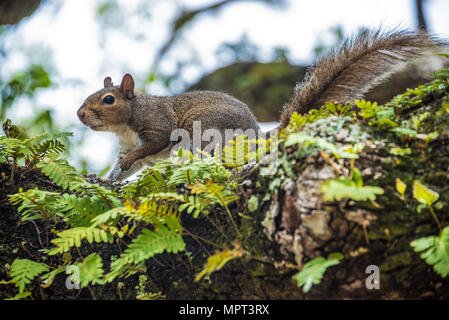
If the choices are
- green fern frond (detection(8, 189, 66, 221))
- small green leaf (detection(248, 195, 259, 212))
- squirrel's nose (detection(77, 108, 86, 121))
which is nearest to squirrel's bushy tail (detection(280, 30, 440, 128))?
small green leaf (detection(248, 195, 259, 212))

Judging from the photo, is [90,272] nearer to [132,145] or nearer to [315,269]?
[315,269]

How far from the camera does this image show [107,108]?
321 cm

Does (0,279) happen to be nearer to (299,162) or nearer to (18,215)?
(18,215)

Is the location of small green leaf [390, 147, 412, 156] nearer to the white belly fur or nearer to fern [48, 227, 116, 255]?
fern [48, 227, 116, 255]

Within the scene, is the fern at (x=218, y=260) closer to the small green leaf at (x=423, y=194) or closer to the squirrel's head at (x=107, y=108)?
the small green leaf at (x=423, y=194)

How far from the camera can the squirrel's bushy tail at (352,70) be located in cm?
205

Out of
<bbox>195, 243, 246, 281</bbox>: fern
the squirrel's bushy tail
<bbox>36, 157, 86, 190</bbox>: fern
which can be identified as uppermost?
the squirrel's bushy tail

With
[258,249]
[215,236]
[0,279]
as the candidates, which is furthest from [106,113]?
[258,249]

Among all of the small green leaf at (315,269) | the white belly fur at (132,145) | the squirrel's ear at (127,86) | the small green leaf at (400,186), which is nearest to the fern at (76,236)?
the small green leaf at (315,269)

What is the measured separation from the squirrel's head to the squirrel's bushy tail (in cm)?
156

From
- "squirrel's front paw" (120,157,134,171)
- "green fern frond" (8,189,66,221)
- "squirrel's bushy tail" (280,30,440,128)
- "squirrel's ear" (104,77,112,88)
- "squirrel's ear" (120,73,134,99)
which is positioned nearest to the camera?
"green fern frond" (8,189,66,221)

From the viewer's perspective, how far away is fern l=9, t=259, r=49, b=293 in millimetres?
1459

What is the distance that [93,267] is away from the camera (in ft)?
4.53

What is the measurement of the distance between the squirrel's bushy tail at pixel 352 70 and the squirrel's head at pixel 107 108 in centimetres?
156
